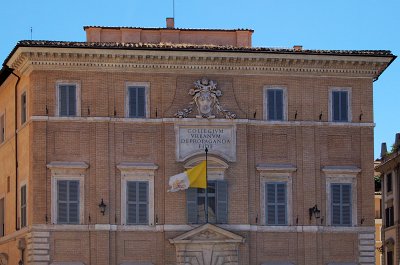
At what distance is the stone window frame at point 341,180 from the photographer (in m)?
53.2

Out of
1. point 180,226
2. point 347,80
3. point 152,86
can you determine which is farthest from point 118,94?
point 347,80

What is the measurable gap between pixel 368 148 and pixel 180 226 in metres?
8.74

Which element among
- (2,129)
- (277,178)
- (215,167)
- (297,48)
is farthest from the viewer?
(2,129)

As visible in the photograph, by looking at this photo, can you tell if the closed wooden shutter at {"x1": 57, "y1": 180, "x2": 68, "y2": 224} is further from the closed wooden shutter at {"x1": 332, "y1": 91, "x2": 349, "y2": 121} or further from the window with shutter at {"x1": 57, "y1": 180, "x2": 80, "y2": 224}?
the closed wooden shutter at {"x1": 332, "y1": 91, "x2": 349, "y2": 121}

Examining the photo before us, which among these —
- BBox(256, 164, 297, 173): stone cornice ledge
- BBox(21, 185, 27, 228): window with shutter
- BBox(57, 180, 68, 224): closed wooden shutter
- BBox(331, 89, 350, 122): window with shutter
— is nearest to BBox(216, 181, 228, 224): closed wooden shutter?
BBox(256, 164, 297, 173): stone cornice ledge

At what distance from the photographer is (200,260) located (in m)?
51.9

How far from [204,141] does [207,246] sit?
14.2ft

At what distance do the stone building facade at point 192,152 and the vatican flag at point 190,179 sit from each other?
50 cm

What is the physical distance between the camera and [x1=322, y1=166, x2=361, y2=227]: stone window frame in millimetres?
53188

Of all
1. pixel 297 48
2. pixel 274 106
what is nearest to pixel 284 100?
pixel 274 106

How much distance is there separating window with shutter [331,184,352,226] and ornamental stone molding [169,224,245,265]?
4239 mm

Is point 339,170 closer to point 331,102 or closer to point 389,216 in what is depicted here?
point 331,102

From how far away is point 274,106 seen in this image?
176 feet

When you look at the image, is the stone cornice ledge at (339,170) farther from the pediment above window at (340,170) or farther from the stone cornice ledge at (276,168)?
the stone cornice ledge at (276,168)
